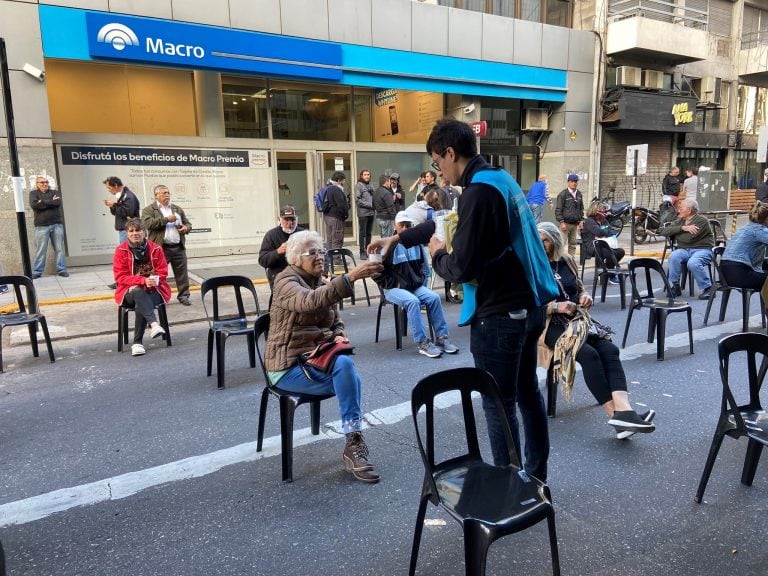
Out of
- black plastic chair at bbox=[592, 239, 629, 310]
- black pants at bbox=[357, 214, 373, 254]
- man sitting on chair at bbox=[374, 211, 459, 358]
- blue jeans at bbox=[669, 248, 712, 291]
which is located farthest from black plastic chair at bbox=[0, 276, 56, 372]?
blue jeans at bbox=[669, 248, 712, 291]

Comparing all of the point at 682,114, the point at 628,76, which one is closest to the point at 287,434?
the point at 628,76

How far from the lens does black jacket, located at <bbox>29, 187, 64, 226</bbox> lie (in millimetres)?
10266

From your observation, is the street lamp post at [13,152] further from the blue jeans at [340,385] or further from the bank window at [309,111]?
the bank window at [309,111]

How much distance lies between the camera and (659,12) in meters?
18.1

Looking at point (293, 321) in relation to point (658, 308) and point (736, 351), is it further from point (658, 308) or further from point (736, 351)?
point (658, 308)

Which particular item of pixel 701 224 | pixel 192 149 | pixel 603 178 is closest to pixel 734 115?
pixel 603 178

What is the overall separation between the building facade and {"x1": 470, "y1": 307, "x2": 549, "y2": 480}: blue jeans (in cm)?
1070

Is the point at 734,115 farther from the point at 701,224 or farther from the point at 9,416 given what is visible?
the point at 9,416

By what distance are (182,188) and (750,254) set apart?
10979 millimetres

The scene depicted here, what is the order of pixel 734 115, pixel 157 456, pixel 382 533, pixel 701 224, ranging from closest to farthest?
pixel 382 533
pixel 157 456
pixel 701 224
pixel 734 115

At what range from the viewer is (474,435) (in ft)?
8.75

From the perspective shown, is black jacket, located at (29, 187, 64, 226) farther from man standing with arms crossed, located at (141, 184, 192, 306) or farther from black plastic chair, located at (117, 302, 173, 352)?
black plastic chair, located at (117, 302, 173, 352)

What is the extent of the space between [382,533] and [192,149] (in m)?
11.7

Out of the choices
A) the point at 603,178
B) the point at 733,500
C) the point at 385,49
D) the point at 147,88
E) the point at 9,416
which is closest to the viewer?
the point at 733,500
